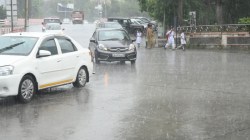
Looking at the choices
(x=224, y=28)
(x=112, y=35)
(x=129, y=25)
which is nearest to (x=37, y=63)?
(x=112, y=35)

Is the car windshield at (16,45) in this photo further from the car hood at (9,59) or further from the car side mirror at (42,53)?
the car hood at (9,59)

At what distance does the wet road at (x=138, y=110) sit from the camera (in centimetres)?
818

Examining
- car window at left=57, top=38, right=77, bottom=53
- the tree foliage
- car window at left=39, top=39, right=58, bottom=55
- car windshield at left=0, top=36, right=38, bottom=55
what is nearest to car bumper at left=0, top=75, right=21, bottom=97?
car windshield at left=0, top=36, right=38, bottom=55

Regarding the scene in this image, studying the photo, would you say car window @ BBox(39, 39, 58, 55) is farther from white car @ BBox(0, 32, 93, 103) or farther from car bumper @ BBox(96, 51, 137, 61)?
car bumper @ BBox(96, 51, 137, 61)

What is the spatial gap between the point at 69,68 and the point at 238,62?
1071cm

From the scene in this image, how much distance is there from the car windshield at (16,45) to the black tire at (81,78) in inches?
74.5

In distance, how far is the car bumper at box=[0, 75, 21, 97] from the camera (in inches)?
414

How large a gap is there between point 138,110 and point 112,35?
12.5 m

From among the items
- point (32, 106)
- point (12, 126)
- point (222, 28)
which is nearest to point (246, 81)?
point (32, 106)

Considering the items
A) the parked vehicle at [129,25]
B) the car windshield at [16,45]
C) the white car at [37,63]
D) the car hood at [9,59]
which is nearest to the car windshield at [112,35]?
the white car at [37,63]

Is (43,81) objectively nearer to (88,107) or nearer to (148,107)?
(88,107)

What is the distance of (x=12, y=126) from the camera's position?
8.64m

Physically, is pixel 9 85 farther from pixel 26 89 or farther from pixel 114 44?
pixel 114 44

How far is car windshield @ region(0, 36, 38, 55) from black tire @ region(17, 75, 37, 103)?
0.67m
